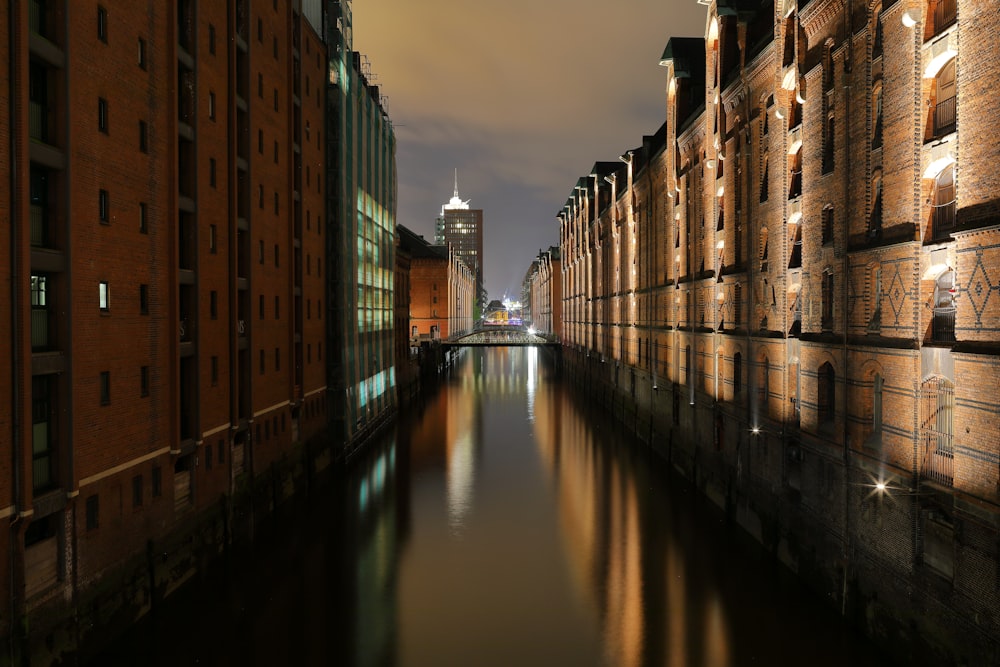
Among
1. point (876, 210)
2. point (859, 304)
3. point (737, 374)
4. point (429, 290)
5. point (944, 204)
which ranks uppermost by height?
point (429, 290)

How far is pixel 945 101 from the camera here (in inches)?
485

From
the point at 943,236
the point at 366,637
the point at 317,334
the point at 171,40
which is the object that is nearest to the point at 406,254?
the point at 317,334

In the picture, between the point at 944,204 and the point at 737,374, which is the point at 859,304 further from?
the point at 737,374

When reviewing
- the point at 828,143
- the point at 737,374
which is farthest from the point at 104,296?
the point at 737,374

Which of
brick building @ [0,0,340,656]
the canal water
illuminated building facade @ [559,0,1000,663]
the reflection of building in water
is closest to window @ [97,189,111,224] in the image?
brick building @ [0,0,340,656]

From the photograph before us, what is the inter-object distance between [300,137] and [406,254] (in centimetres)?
2655

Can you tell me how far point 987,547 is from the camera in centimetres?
1035

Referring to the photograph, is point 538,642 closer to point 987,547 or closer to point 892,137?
point 987,547

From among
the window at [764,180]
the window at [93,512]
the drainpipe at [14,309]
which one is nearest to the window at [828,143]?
the window at [764,180]

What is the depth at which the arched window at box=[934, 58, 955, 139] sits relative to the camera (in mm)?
12125

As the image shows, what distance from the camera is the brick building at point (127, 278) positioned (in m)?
11.1

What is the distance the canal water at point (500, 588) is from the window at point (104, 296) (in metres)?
7.26

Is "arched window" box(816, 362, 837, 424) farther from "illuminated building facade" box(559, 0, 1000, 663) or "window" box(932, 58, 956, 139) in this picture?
"window" box(932, 58, 956, 139)

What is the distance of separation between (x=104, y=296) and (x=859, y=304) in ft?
54.7
